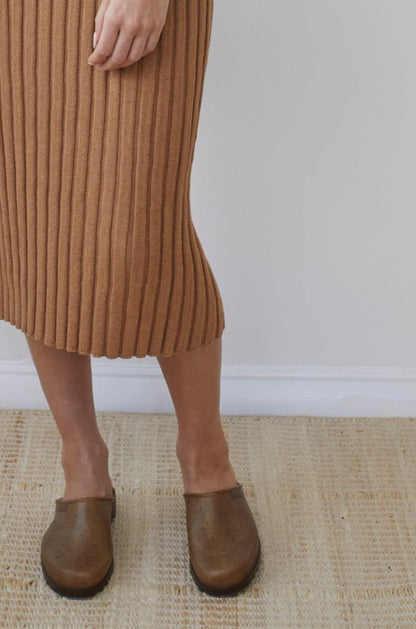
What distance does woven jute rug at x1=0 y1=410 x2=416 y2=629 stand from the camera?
978mm

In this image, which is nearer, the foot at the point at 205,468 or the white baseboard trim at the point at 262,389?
the foot at the point at 205,468

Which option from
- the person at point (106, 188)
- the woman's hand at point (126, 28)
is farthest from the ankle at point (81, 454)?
the woman's hand at point (126, 28)

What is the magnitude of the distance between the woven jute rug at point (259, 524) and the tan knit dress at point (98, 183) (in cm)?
38

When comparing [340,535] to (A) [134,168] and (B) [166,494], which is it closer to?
(B) [166,494]

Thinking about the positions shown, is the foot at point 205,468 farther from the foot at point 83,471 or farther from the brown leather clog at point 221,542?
the foot at point 83,471

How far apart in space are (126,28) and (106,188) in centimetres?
16

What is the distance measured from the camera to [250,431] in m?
1.34

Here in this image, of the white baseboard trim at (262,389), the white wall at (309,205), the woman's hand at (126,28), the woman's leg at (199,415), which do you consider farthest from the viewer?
the white baseboard trim at (262,389)

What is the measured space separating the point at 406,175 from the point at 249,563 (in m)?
0.68

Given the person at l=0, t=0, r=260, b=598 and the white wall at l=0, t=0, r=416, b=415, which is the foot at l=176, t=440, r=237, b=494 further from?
the white wall at l=0, t=0, r=416, b=415

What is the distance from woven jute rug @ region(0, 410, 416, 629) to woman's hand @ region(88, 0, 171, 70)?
0.71 metres

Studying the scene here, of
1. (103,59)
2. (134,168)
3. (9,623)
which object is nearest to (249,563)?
(9,623)

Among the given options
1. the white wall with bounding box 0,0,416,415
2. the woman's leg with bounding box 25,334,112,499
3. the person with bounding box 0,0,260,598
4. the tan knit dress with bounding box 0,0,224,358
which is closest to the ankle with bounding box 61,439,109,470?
the woman's leg with bounding box 25,334,112,499

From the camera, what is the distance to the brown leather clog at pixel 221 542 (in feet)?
3.22
